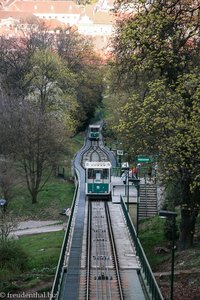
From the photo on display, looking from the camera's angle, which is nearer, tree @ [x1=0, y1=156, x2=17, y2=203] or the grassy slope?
the grassy slope

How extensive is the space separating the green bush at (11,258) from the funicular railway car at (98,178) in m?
11.5

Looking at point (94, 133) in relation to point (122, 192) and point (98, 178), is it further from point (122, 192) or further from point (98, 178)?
point (98, 178)

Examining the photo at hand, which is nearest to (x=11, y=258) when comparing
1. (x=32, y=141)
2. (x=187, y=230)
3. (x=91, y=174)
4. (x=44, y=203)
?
(x=187, y=230)

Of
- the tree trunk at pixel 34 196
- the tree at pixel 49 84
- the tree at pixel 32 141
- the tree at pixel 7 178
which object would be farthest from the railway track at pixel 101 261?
the tree at pixel 49 84

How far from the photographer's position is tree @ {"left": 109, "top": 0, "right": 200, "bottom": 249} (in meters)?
20.0

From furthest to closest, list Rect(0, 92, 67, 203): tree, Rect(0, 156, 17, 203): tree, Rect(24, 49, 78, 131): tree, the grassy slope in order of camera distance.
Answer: Rect(24, 49, 78, 131): tree < Rect(0, 92, 67, 203): tree < Rect(0, 156, 17, 203): tree < the grassy slope

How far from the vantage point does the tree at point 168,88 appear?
65.7ft

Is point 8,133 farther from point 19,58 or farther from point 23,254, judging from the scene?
point 23,254

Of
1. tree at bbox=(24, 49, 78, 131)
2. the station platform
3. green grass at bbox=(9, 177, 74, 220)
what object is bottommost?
green grass at bbox=(9, 177, 74, 220)

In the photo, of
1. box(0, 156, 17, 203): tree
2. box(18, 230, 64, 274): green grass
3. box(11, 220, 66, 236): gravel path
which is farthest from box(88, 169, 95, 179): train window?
box(0, 156, 17, 203): tree

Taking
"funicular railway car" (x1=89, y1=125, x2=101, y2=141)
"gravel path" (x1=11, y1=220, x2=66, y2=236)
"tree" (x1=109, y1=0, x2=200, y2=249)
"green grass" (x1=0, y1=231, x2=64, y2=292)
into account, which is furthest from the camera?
"funicular railway car" (x1=89, y1=125, x2=101, y2=141)

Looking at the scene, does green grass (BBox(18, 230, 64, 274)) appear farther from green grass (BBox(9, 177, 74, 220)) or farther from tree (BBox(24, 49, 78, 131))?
tree (BBox(24, 49, 78, 131))

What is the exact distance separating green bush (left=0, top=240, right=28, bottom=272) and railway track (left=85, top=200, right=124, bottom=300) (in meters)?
3.71

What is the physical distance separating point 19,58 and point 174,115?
153 feet
